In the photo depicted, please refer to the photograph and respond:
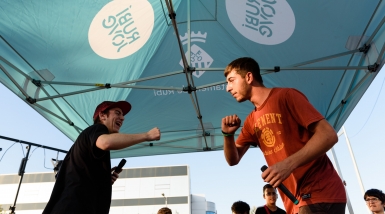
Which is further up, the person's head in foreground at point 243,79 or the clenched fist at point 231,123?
the person's head in foreground at point 243,79

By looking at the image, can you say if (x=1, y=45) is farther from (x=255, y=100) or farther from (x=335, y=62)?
(x=335, y=62)

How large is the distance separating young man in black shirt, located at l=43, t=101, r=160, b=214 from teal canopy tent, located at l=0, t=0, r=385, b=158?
229 cm

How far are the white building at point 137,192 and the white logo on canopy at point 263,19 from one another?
140ft

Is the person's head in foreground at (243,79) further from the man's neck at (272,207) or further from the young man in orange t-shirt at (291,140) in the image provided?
the man's neck at (272,207)

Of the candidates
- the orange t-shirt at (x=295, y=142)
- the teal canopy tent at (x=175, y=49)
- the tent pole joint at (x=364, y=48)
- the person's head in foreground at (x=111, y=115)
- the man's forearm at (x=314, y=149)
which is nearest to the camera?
the man's forearm at (x=314, y=149)

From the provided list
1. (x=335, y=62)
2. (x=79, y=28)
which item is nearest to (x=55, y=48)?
(x=79, y=28)

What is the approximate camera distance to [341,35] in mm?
4535

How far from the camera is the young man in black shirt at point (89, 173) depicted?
1.85 metres

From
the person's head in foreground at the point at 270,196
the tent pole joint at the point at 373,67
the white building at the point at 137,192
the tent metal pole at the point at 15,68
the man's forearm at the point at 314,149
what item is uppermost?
the white building at the point at 137,192

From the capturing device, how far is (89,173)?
79.0 inches

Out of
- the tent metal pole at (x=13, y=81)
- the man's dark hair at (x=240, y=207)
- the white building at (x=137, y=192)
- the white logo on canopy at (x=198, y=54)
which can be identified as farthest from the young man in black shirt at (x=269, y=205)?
the white building at (x=137, y=192)

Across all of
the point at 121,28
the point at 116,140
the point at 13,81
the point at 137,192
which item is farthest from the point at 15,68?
the point at 137,192

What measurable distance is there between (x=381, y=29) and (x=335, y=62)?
95 cm

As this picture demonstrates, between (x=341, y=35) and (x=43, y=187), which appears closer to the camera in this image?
(x=341, y=35)
